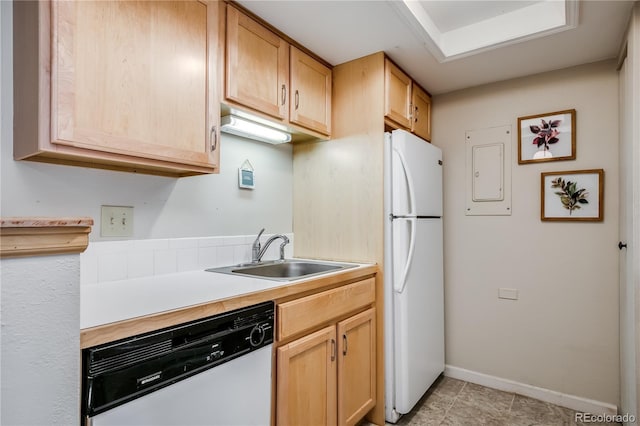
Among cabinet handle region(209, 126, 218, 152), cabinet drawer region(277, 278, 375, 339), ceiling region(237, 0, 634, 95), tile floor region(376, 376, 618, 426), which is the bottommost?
tile floor region(376, 376, 618, 426)

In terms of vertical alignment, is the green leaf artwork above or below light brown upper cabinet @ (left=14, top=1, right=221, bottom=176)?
below

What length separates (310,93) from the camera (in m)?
2.07

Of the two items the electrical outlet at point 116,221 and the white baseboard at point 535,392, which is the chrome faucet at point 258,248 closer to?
the electrical outlet at point 116,221

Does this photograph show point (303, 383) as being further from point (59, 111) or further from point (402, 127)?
point (402, 127)

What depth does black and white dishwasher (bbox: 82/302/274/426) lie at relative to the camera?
86 cm

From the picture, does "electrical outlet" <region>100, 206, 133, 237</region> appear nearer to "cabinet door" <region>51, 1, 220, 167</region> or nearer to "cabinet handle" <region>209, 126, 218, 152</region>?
"cabinet door" <region>51, 1, 220, 167</region>

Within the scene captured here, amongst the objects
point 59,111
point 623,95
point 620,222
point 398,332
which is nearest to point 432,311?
point 398,332

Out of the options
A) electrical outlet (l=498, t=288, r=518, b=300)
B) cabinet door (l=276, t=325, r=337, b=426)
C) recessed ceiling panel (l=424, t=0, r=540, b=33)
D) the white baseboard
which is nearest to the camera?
cabinet door (l=276, t=325, r=337, b=426)

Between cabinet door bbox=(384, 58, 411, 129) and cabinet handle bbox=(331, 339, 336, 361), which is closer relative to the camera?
cabinet handle bbox=(331, 339, 336, 361)

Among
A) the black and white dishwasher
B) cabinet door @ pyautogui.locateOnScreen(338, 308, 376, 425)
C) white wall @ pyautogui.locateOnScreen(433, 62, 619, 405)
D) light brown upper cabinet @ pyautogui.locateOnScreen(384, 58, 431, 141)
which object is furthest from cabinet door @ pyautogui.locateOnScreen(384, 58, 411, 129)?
the black and white dishwasher

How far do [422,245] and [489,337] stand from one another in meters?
0.93

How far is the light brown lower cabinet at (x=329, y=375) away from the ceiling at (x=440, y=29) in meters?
1.51

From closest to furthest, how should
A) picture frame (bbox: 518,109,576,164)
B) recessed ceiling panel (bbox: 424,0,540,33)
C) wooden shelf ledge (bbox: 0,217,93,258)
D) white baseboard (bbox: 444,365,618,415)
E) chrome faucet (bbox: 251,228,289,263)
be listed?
wooden shelf ledge (bbox: 0,217,93,258) → recessed ceiling panel (bbox: 424,0,540,33) → chrome faucet (bbox: 251,228,289,263) → white baseboard (bbox: 444,365,618,415) → picture frame (bbox: 518,109,576,164)

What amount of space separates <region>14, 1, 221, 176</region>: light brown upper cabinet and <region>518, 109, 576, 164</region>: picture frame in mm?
2067
